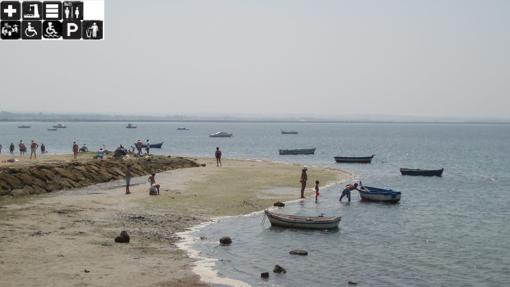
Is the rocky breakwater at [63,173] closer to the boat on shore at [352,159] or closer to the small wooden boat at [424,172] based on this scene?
the small wooden boat at [424,172]

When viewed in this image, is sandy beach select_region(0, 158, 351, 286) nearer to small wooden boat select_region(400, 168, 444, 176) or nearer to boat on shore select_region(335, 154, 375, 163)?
small wooden boat select_region(400, 168, 444, 176)

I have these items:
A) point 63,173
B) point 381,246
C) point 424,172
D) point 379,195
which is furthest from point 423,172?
point 381,246

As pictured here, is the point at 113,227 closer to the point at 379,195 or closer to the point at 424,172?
the point at 379,195

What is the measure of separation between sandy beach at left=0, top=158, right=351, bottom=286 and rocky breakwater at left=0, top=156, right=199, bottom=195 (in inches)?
49.7

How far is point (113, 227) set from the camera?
2845 cm

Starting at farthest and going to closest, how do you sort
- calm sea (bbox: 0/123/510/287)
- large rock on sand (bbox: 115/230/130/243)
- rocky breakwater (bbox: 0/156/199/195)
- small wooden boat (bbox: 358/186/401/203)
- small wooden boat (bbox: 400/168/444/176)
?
1. small wooden boat (bbox: 400/168/444/176)
2. small wooden boat (bbox: 358/186/401/203)
3. rocky breakwater (bbox: 0/156/199/195)
4. large rock on sand (bbox: 115/230/130/243)
5. calm sea (bbox: 0/123/510/287)

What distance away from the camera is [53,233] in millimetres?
25953

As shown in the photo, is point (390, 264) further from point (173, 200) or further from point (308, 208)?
point (173, 200)

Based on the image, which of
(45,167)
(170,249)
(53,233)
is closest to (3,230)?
(53,233)

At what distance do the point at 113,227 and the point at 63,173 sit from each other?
18.4m

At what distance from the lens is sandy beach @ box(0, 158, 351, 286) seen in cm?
1991

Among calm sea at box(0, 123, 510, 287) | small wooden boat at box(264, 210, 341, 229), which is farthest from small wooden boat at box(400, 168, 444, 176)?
small wooden boat at box(264, 210, 341, 229)

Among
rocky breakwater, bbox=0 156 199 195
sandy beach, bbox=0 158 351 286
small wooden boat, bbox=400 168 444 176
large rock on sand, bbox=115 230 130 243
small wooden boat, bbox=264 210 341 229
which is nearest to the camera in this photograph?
sandy beach, bbox=0 158 351 286

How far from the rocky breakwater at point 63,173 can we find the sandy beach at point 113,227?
Result: 1.26 meters
